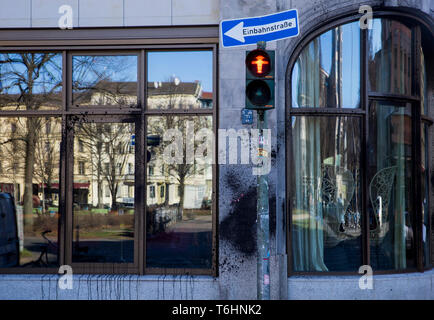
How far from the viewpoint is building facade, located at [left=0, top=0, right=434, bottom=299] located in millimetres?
6578

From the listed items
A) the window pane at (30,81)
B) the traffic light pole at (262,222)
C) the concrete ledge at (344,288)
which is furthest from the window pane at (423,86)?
the window pane at (30,81)

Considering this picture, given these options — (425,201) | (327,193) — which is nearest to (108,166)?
(327,193)

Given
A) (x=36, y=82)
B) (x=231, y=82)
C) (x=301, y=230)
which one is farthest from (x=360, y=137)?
(x=36, y=82)

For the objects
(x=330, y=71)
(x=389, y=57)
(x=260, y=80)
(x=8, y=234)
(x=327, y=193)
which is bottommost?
(x=8, y=234)

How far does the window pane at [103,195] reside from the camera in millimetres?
6789

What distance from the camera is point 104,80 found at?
273 inches

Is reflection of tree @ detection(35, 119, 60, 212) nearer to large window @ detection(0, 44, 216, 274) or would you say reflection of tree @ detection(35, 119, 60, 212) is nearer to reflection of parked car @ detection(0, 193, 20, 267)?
large window @ detection(0, 44, 216, 274)

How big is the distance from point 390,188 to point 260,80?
3.77 m

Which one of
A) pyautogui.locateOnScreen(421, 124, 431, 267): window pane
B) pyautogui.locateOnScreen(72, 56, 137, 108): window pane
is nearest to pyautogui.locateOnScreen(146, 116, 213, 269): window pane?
pyautogui.locateOnScreen(72, 56, 137, 108): window pane

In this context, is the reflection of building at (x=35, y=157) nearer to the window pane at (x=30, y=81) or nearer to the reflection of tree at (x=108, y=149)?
the window pane at (x=30, y=81)

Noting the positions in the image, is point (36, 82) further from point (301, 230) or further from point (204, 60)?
point (301, 230)

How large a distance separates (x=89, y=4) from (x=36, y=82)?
66.5 inches

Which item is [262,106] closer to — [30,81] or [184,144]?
[184,144]
